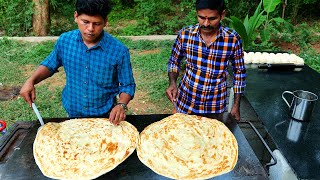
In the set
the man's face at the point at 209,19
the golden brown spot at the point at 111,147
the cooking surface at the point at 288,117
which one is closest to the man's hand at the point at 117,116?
the golden brown spot at the point at 111,147

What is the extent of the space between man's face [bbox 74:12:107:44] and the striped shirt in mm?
762

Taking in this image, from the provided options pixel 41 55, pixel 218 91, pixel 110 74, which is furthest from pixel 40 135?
pixel 41 55

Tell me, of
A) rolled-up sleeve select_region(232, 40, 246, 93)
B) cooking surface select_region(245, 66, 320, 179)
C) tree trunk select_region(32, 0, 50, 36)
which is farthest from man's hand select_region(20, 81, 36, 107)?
tree trunk select_region(32, 0, 50, 36)

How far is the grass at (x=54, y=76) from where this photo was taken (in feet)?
13.5

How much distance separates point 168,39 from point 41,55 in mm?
3045

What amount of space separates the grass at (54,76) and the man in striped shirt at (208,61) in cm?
182

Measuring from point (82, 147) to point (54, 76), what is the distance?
3855 mm

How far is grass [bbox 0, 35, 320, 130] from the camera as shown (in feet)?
13.5

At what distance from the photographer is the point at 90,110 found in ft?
6.95

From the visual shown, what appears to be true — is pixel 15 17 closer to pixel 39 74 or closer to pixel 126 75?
pixel 39 74

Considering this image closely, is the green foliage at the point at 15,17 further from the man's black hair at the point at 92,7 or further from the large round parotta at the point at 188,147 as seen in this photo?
the large round parotta at the point at 188,147

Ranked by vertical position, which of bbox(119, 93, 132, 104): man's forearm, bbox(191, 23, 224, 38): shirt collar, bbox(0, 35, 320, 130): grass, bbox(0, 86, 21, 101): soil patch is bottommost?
bbox(0, 86, 21, 101): soil patch

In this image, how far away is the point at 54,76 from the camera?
5.25 meters

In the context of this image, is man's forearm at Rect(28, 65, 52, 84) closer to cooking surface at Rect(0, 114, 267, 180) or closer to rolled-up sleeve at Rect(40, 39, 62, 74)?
rolled-up sleeve at Rect(40, 39, 62, 74)
